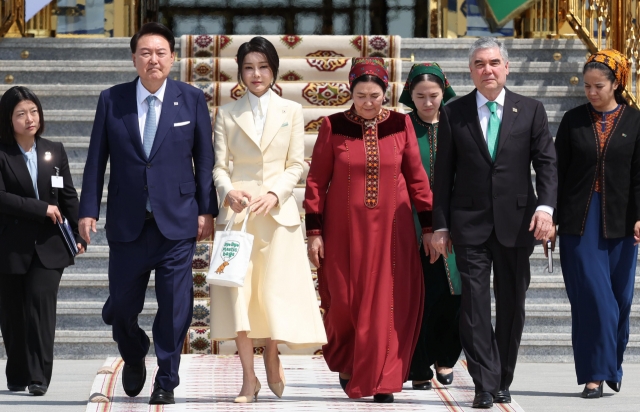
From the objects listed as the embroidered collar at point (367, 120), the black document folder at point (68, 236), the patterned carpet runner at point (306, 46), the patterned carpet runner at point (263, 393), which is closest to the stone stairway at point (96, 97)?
the patterned carpet runner at point (306, 46)

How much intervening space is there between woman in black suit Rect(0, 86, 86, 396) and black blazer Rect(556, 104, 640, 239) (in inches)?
101

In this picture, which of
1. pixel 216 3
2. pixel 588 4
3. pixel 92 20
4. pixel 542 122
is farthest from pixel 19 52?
pixel 542 122

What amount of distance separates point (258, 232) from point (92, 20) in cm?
595

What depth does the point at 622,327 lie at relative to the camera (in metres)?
7.34

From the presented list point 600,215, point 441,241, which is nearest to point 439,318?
point 441,241

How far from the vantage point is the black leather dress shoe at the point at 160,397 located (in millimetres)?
6535

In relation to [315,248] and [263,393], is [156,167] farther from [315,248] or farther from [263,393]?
[263,393]

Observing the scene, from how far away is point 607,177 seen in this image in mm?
7246

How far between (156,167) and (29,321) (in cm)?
126

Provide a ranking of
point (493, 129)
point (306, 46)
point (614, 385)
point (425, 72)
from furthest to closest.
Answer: point (306, 46), point (425, 72), point (614, 385), point (493, 129)

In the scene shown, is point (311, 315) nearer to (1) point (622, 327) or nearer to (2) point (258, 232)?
(2) point (258, 232)

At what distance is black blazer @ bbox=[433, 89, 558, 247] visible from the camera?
6715mm

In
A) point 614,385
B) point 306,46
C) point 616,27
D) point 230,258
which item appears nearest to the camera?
point 230,258

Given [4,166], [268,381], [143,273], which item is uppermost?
[4,166]
